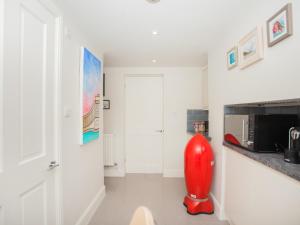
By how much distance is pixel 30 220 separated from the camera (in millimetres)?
1183

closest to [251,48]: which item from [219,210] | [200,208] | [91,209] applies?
[219,210]

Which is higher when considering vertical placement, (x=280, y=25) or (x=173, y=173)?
(x=280, y=25)

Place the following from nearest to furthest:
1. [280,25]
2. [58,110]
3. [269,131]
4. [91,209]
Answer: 1. [280,25]
2. [269,131]
3. [58,110]
4. [91,209]

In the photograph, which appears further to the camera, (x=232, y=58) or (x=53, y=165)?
(x=232, y=58)

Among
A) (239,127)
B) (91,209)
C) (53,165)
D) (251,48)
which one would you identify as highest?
(251,48)

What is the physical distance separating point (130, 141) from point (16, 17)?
9.80 feet

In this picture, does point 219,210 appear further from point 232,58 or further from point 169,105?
point 169,105

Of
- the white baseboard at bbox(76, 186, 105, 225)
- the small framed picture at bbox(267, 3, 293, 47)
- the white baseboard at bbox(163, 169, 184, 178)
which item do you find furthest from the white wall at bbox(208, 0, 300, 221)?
the white baseboard at bbox(76, 186, 105, 225)

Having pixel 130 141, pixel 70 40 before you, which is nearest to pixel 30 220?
pixel 70 40

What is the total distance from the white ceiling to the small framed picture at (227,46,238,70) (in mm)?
310

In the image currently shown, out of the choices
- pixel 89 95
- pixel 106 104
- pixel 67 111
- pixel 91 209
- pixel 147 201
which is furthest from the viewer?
pixel 106 104

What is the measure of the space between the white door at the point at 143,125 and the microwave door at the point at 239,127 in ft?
6.33

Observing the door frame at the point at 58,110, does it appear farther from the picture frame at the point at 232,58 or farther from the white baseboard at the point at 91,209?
the picture frame at the point at 232,58

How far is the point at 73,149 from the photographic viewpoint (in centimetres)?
177
